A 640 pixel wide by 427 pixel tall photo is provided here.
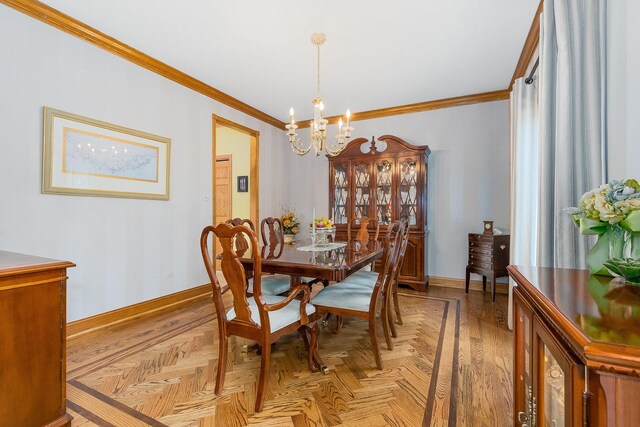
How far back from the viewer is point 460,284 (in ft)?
13.5

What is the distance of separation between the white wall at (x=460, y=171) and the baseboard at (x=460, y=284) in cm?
7

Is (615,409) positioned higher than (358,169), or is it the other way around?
(358,169)

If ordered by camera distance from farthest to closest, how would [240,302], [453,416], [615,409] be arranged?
[240,302], [453,416], [615,409]

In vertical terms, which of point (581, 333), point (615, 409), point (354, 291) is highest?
point (581, 333)

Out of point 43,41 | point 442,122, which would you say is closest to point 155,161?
point 43,41

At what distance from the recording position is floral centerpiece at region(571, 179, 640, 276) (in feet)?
3.05

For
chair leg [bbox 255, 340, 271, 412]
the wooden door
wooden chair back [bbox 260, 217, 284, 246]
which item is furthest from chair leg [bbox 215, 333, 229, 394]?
the wooden door

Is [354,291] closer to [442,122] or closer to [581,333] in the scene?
[581,333]

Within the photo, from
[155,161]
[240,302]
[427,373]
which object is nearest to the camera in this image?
[240,302]

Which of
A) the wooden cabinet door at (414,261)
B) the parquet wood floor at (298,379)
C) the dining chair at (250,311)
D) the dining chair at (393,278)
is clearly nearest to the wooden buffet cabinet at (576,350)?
the parquet wood floor at (298,379)

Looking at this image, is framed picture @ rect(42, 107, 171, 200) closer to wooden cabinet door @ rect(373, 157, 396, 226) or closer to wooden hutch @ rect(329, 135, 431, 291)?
wooden hutch @ rect(329, 135, 431, 291)

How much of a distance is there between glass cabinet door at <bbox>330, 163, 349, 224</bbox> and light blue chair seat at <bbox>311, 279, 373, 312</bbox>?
224 centimetres

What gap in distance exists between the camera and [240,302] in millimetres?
1683

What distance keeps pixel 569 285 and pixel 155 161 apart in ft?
11.3
